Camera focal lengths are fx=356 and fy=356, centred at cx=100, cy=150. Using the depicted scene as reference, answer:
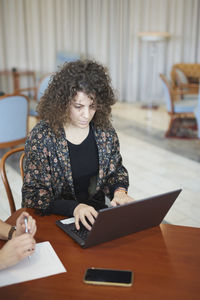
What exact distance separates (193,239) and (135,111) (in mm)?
5609

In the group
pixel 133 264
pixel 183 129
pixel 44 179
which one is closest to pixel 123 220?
pixel 133 264

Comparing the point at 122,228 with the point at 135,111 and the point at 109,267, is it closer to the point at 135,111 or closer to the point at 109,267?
the point at 109,267

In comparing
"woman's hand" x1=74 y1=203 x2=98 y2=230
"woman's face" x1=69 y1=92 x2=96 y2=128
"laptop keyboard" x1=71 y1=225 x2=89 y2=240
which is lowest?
"laptop keyboard" x1=71 y1=225 x2=89 y2=240

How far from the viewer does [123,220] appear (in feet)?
3.82

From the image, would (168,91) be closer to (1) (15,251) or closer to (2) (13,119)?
(2) (13,119)

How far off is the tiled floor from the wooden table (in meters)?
1.54

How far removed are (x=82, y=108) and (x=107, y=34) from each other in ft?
20.4

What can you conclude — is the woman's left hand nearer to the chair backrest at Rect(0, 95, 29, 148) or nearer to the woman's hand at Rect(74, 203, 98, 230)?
the woman's hand at Rect(74, 203, 98, 230)

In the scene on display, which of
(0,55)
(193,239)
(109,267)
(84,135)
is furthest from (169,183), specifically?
(0,55)

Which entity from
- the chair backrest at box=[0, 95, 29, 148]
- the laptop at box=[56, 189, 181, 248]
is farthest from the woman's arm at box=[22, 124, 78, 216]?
the chair backrest at box=[0, 95, 29, 148]

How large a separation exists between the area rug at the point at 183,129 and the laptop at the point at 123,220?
12.8 feet

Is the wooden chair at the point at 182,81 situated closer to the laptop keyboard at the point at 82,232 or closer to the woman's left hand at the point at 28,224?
the laptop keyboard at the point at 82,232

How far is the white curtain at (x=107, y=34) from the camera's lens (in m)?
6.98

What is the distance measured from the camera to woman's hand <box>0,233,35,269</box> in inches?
41.3
